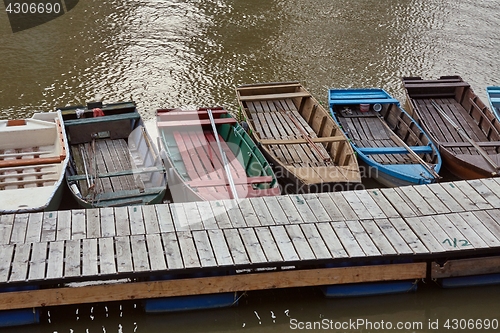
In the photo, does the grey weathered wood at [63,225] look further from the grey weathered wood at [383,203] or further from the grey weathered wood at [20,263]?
the grey weathered wood at [383,203]

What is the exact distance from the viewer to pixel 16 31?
823 inches

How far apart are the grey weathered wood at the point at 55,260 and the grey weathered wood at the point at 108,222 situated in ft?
2.44

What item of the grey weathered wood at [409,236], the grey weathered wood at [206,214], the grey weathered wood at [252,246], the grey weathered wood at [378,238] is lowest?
the grey weathered wood at [409,236]

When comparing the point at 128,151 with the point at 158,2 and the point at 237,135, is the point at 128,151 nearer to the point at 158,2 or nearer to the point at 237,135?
the point at 237,135

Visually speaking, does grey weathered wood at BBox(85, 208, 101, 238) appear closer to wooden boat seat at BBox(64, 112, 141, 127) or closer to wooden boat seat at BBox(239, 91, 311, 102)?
wooden boat seat at BBox(64, 112, 141, 127)

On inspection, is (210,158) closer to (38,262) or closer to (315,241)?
(315,241)

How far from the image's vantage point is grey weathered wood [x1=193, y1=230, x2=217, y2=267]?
9828mm

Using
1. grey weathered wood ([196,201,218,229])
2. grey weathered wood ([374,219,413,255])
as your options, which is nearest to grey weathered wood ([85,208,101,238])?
grey weathered wood ([196,201,218,229])

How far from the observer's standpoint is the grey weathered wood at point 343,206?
11201 mm

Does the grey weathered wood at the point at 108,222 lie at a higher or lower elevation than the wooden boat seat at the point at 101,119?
lower

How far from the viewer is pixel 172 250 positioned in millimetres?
10062

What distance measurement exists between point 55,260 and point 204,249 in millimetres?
2383

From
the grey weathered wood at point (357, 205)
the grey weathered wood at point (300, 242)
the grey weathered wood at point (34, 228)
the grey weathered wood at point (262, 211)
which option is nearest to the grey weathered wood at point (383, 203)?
the grey weathered wood at point (357, 205)

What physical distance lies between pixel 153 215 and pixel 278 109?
5848 millimetres
